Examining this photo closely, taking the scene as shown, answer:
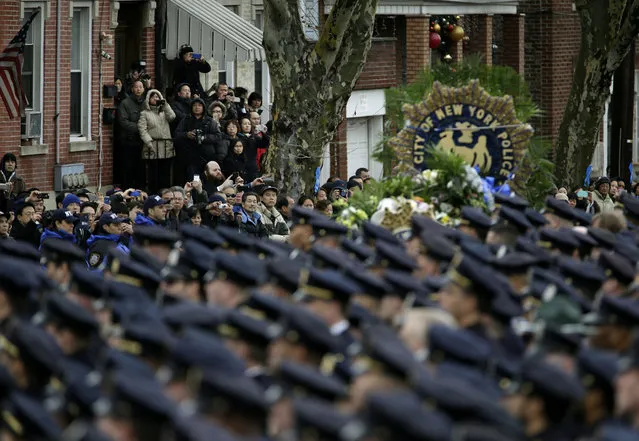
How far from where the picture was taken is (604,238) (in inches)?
482

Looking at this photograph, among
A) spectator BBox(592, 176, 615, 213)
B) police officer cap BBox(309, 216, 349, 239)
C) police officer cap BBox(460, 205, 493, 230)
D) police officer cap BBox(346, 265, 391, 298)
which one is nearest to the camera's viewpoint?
police officer cap BBox(346, 265, 391, 298)

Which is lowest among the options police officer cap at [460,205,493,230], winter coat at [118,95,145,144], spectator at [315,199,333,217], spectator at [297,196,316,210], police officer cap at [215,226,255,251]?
police officer cap at [215,226,255,251]

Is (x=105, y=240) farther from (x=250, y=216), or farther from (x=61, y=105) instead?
(x=61, y=105)

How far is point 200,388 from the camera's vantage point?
22.7ft

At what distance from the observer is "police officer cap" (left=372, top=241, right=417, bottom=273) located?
34.5 ft

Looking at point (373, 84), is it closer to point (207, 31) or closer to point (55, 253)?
point (207, 31)

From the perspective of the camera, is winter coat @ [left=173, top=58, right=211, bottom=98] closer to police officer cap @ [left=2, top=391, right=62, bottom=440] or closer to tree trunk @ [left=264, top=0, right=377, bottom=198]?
tree trunk @ [left=264, top=0, right=377, bottom=198]

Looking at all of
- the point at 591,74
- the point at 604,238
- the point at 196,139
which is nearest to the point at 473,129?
the point at 604,238

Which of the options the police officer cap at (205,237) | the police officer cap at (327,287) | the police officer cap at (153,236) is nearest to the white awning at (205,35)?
the police officer cap at (205,237)

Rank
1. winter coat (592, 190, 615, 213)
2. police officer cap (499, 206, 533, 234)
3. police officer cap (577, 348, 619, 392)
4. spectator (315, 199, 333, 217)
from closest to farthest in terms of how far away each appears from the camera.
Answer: police officer cap (577, 348, 619, 392) < police officer cap (499, 206, 533, 234) < spectator (315, 199, 333, 217) < winter coat (592, 190, 615, 213)

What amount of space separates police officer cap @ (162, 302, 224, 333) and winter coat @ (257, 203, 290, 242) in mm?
8801

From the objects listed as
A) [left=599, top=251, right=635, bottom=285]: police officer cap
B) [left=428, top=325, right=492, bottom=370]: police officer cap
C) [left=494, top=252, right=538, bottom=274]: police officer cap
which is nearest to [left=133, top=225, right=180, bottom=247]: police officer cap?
[left=494, top=252, right=538, bottom=274]: police officer cap

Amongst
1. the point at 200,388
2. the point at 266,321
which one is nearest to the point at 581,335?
the point at 266,321

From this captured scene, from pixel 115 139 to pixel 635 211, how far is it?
29.4 ft
